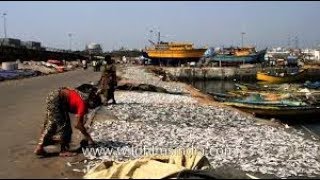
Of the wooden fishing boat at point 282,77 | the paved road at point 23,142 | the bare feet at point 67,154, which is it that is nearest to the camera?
the paved road at point 23,142

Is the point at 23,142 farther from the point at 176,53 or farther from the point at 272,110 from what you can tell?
the point at 176,53

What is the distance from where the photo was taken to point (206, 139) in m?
14.1

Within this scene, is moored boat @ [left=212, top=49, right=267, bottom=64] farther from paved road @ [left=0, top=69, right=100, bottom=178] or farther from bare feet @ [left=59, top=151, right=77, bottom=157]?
bare feet @ [left=59, top=151, right=77, bottom=157]

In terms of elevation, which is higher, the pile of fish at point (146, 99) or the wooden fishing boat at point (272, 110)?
the pile of fish at point (146, 99)

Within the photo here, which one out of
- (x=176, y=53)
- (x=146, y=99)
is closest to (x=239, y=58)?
(x=176, y=53)

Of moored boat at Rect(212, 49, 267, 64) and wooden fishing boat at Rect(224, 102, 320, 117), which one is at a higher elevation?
moored boat at Rect(212, 49, 267, 64)

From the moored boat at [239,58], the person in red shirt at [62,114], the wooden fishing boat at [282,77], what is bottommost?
the wooden fishing boat at [282,77]

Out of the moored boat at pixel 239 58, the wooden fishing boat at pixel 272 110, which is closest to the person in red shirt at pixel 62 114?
the wooden fishing boat at pixel 272 110

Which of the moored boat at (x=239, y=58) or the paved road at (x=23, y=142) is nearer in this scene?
the paved road at (x=23, y=142)

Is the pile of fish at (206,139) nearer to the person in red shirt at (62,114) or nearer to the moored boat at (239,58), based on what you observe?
the person in red shirt at (62,114)

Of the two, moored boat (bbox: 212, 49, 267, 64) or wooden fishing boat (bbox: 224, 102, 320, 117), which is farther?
moored boat (bbox: 212, 49, 267, 64)

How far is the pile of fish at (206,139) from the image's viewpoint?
11.5m

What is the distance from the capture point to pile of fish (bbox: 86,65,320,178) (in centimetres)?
1148

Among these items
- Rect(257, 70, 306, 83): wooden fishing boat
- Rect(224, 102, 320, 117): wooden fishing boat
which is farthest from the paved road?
Rect(257, 70, 306, 83): wooden fishing boat
